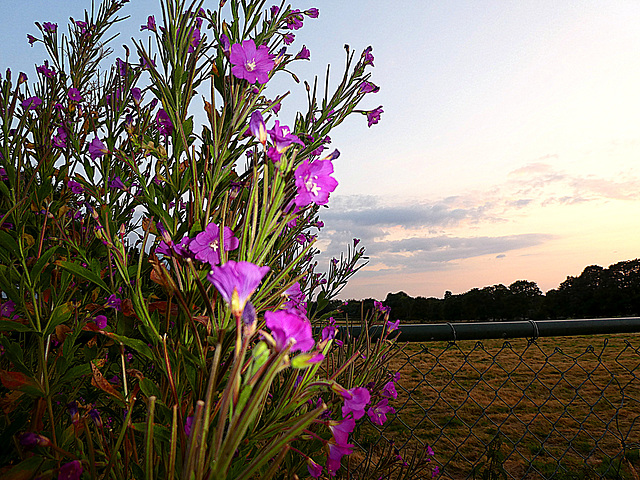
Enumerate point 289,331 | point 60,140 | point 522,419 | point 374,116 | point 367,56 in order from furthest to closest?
point 522,419 → point 60,140 → point 374,116 → point 367,56 → point 289,331

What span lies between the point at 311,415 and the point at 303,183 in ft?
0.96

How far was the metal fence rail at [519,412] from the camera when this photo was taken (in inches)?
69.3

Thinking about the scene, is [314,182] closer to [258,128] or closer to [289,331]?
[258,128]

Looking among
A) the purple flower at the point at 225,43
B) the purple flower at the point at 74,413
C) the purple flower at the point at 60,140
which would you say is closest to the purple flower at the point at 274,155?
the purple flower at the point at 225,43

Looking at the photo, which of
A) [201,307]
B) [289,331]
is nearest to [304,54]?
[201,307]

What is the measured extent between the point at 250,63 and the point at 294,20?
53cm

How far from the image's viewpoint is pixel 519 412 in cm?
526

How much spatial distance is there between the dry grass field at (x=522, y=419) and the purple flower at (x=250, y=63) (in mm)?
1336

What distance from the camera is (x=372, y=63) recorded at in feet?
3.98

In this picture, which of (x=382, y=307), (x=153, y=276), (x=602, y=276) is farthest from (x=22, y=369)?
(x=602, y=276)

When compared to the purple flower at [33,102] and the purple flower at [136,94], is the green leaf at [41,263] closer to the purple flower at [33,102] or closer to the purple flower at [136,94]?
the purple flower at [136,94]

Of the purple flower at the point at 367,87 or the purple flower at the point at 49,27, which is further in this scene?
the purple flower at the point at 49,27

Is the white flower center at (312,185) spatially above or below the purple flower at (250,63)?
below

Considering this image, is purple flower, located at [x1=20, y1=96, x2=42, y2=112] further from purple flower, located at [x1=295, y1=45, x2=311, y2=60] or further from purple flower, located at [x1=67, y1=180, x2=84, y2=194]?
purple flower, located at [x1=295, y1=45, x2=311, y2=60]
